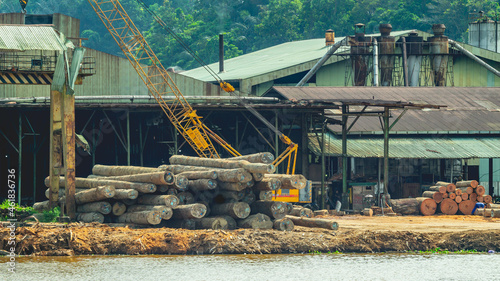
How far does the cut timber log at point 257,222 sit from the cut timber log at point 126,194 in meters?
4.18

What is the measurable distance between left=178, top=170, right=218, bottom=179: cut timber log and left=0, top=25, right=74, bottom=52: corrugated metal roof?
9.14 m

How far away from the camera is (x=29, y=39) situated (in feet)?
139

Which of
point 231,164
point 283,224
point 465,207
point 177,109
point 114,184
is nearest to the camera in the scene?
point 283,224

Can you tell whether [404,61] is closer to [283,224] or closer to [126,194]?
[283,224]

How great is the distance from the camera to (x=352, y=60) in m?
65.5

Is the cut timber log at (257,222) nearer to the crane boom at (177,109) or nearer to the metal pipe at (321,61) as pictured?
the crane boom at (177,109)

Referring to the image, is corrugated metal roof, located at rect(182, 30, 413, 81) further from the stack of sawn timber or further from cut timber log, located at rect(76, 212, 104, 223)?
cut timber log, located at rect(76, 212, 104, 223)

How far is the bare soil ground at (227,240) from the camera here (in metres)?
32.9

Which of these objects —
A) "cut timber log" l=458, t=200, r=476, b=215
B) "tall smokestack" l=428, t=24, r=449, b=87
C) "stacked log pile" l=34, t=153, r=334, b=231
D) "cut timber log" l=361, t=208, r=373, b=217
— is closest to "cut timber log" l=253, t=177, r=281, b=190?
"stacked log pile" l=34, t=153, r=334, b=231

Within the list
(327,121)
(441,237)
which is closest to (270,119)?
(327,121)

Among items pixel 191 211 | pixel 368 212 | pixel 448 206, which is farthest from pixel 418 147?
pixel 191 211

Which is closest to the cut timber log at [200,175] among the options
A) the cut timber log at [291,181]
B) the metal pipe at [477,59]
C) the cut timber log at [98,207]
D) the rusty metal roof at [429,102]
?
the cut timber log at [291,181]

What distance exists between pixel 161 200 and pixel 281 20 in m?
79.5

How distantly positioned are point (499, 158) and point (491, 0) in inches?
2066
